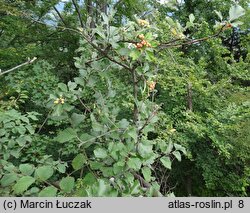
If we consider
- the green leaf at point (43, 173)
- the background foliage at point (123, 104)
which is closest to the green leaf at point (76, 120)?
the background foliage at point (123, 104)

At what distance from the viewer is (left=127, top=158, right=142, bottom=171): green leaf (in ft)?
3.57

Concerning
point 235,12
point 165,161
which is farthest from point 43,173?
point 235,12

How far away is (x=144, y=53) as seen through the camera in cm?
125

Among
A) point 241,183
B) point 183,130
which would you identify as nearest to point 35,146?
point 183,130

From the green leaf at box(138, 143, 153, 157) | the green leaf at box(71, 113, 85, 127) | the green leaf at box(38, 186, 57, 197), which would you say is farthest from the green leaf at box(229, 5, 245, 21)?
the green leaf at box(38, 186, 57, 197)

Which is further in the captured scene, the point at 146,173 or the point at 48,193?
the point at 146,173

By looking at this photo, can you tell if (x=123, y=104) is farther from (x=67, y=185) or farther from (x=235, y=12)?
(x=67, y=185)

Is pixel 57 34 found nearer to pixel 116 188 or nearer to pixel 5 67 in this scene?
pixel 5 67

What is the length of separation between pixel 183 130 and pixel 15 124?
3.39m

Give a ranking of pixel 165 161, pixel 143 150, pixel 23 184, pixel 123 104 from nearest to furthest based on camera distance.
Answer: pixel 23 184 → pixel 143 150 → pixel 165 161 → pixel 123 104

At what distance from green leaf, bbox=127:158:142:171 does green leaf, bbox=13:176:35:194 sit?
1.05 feet

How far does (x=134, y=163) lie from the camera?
1.10 metres

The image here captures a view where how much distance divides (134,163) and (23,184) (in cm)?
37
